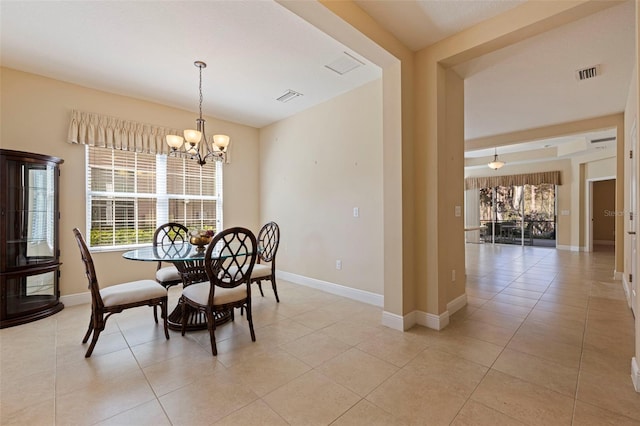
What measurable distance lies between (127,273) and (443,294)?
13.9ft

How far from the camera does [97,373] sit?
82.5 inches

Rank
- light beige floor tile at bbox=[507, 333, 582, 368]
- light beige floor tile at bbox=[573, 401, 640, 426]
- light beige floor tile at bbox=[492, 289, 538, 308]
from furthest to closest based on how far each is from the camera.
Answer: light beige floor tile at bbox=[492, 289, 538, 308] → light beige floor tile at bbox=[507, 333, 582, 368] → light beige floor tile at bbox=[573, 401, 640, 426]

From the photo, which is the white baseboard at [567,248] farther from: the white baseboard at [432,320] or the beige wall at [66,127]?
the beige wall at [66,127]

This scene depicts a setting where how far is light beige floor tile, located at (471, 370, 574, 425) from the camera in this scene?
5.32 ft

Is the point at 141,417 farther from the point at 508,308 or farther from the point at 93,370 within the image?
→ the point at 508,308

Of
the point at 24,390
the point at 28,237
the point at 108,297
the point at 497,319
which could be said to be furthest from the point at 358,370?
the point at 28,237

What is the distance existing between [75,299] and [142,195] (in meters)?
1.59

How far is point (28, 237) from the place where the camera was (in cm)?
324

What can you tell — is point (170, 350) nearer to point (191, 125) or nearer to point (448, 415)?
point (448, 415)

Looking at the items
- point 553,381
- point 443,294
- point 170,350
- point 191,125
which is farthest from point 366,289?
point 191,125

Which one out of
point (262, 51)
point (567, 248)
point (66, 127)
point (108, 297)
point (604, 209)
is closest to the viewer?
point (108, 297)

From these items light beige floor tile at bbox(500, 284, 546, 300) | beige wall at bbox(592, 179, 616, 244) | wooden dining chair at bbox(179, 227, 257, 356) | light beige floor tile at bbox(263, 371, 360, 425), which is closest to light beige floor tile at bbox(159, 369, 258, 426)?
light beige floor tile at bbox(263, 371, 360, 425)

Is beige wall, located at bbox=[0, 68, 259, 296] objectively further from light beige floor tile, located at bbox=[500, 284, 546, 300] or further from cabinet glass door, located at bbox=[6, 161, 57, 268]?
light beige floor tile, located at bbox=[500, 284, 546, 300]

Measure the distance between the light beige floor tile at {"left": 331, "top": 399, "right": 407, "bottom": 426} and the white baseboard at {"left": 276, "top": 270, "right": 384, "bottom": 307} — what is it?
190 centimetres
